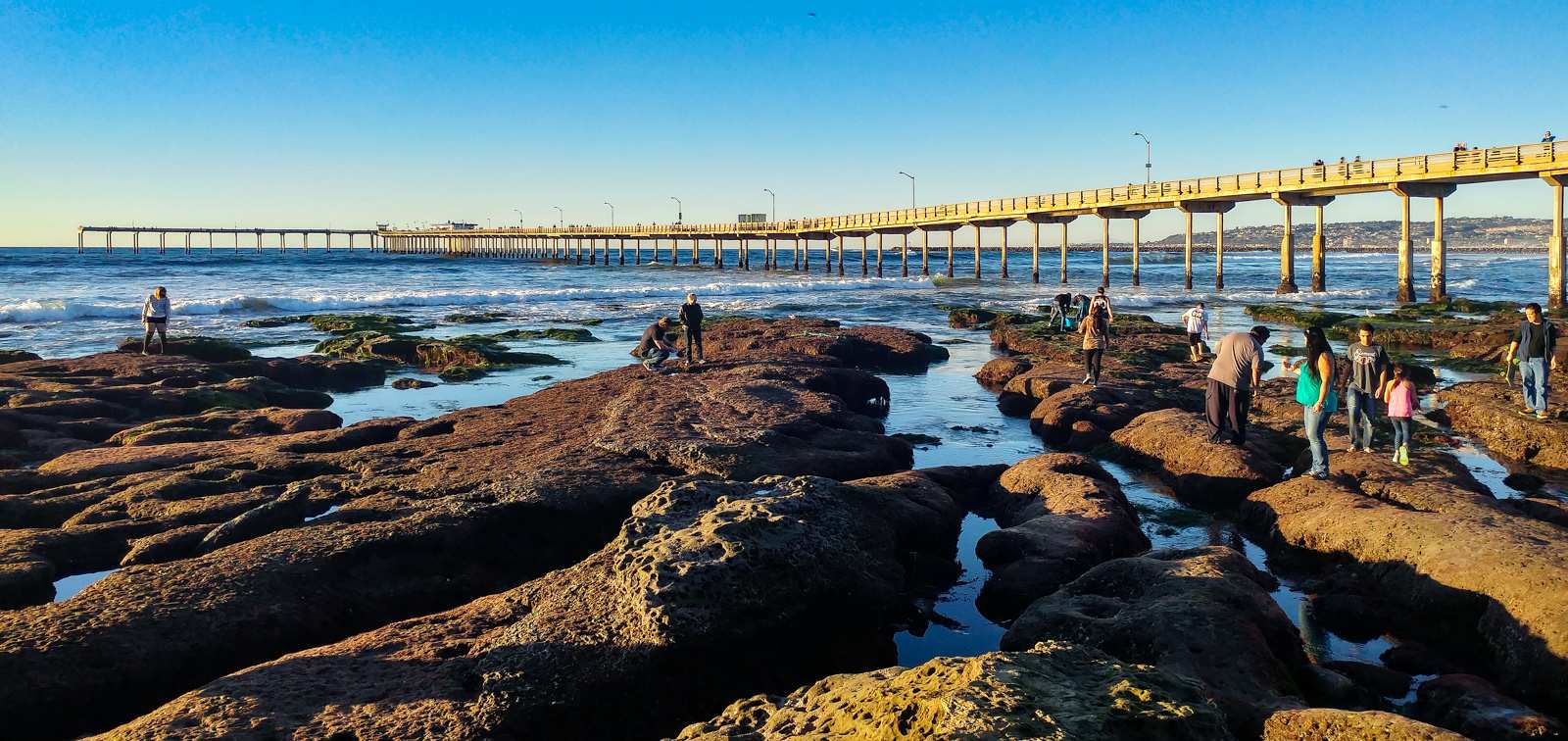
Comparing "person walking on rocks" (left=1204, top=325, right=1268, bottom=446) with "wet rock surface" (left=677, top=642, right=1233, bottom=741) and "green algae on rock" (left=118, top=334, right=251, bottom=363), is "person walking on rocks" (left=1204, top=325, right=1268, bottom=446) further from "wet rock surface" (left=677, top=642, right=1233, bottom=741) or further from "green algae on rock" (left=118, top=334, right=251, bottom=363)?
"green algae on rock" (left=118, top=334, right=251, bottom=363)

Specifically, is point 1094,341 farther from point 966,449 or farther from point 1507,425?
point 1507,425

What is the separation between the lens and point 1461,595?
6363mm

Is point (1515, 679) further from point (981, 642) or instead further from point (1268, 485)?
point (1268, 485)

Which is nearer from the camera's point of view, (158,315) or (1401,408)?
(1401,408)

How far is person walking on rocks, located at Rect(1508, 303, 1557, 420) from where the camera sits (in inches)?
494

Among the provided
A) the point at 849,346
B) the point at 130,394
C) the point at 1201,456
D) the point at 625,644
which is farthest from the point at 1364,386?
the point at 130,394

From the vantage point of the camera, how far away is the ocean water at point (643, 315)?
8.91 meters

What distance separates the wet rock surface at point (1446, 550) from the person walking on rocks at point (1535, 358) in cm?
409

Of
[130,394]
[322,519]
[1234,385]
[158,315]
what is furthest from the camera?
[158,315]

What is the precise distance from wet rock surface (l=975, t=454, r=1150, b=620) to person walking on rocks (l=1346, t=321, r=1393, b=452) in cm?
289

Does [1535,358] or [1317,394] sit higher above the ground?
[1535,358]

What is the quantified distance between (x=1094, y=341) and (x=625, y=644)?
12.0 m

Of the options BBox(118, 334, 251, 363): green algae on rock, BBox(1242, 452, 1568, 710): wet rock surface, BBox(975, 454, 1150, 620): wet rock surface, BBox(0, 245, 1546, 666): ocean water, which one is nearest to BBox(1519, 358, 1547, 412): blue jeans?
BBox(0, 245, 1546, 666): ocean water

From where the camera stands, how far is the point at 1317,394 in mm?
9953
